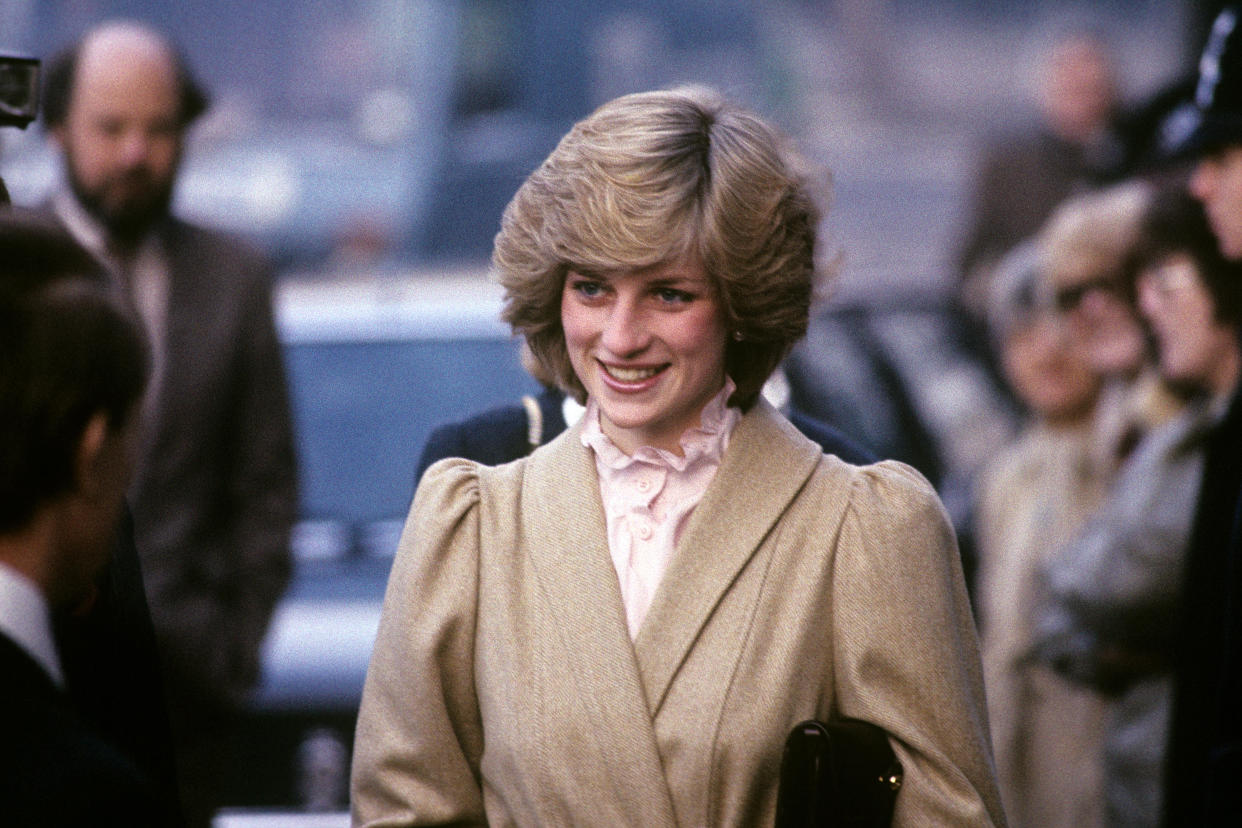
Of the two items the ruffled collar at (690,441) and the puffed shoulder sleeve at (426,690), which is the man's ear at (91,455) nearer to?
the puffed shoulder sleeve at (426,690)

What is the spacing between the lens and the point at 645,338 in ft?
8.24

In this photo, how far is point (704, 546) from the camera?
2.53 meters

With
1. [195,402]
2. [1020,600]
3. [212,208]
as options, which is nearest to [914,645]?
[195,402]

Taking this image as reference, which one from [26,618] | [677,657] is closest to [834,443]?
[677,657]

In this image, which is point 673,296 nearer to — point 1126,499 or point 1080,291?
point 1126,499

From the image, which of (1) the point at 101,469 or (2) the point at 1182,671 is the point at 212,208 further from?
(1) the point at 101,469

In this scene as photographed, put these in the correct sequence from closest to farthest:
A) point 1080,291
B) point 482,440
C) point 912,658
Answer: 1. point 912,658
2. point 482,440
3. point 1080,291

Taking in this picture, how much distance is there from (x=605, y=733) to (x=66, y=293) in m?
0.97

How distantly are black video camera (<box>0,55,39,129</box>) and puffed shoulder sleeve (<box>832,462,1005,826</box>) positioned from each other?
4.18ft

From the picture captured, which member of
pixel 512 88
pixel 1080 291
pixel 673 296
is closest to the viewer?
pixel 673 296

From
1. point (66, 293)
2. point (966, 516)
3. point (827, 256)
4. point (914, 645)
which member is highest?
point (66, 293)

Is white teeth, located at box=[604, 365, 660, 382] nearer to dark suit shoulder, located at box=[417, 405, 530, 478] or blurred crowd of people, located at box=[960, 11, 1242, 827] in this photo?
dark suit shoulder, located at box=[417, 405, 530, 478]

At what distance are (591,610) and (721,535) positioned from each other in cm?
22

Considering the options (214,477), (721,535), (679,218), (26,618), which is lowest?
(214,477)
